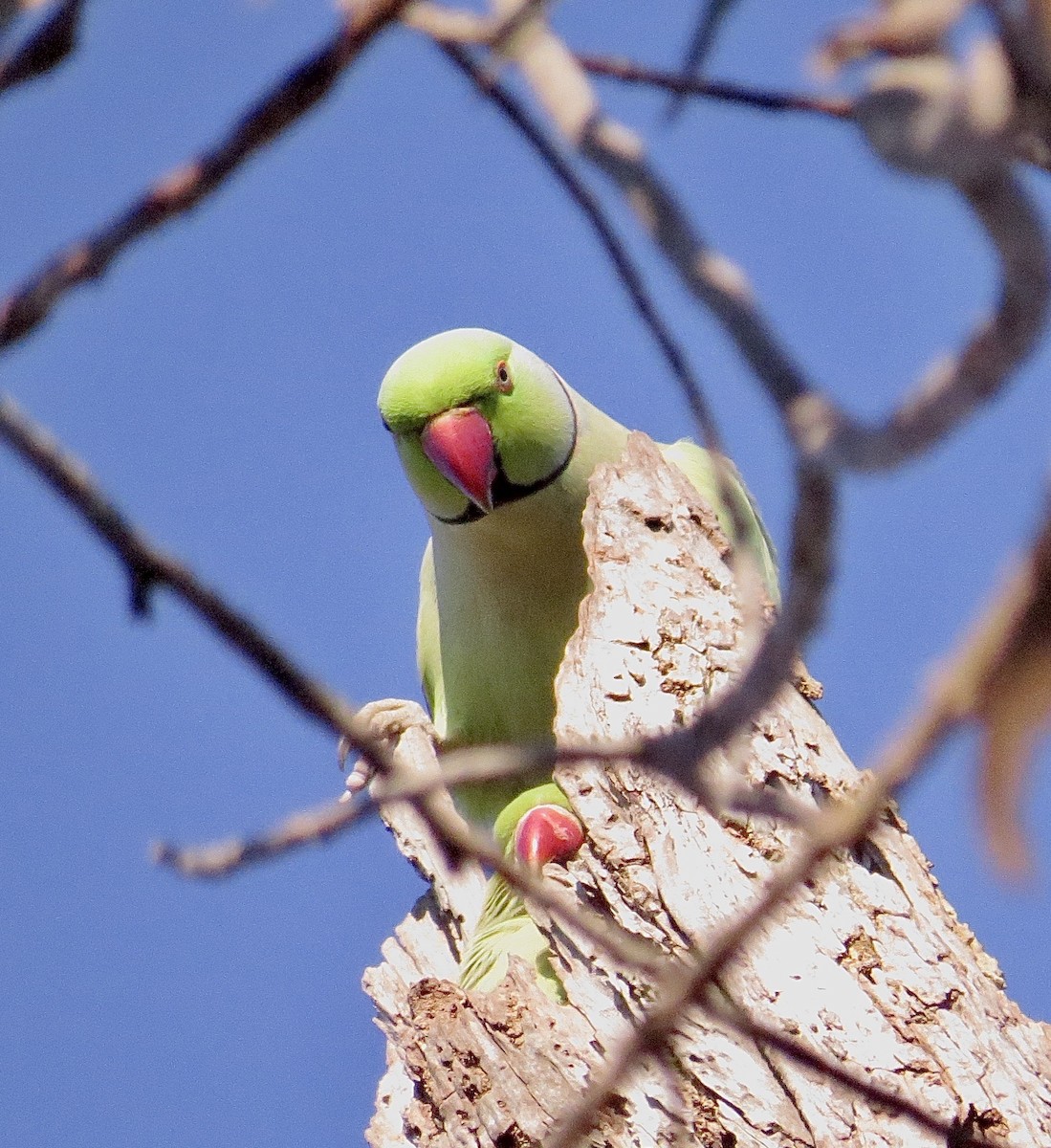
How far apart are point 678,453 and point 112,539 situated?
3.29 metres

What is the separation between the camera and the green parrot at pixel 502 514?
394cm

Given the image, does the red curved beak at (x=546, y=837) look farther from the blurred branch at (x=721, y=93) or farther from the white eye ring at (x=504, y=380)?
the blurred branch at (x=721, y=93)

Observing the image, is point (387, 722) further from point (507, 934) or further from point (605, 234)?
point (605, 234)

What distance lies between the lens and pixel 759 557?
13.2 feet

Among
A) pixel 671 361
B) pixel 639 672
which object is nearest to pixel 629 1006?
pixel 639 672

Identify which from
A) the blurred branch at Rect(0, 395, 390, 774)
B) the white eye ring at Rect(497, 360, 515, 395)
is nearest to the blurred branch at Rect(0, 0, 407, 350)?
the blurred branch at Rect(0, 395, 390, 774)

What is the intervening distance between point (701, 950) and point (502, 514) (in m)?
1.61

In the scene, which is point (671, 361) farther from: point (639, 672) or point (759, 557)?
point (759, 557)

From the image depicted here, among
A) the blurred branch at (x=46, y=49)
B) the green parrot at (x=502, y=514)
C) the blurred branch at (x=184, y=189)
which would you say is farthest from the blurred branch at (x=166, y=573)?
the green parrot at (x=502, y=514)

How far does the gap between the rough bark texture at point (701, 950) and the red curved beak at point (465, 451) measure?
501 mm

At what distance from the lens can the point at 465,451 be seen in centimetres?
391

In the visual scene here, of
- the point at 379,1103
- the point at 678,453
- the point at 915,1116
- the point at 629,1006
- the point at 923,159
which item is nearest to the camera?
the point at 923,159

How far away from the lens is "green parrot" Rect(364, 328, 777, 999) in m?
3.94

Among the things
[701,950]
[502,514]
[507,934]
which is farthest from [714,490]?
[701,950]
